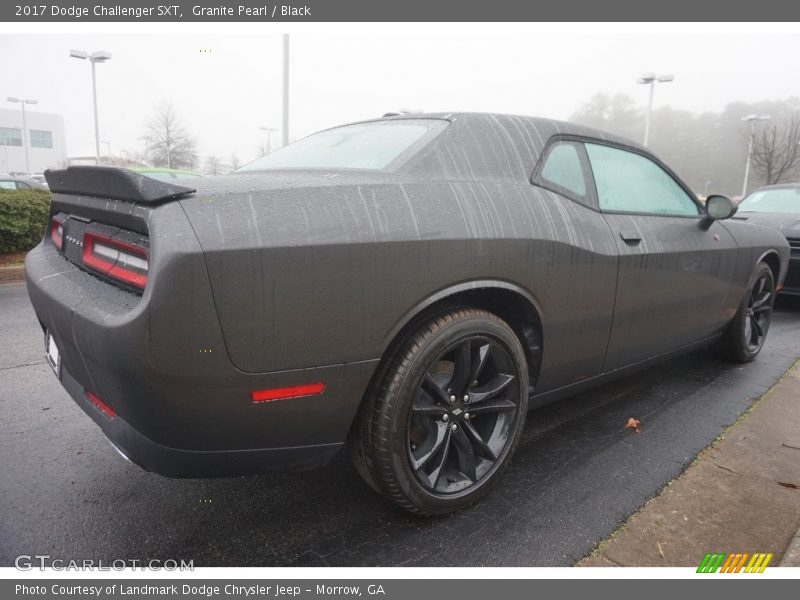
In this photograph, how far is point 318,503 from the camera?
2111 mm

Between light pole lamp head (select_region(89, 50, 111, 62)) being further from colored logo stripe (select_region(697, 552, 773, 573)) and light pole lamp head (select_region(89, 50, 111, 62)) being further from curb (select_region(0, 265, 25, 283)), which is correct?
colored logo stripe (select_region(697, 552, 773, 573))

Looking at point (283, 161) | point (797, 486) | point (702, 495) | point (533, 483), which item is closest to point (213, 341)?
point (283, 161)

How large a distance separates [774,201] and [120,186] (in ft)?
28.4

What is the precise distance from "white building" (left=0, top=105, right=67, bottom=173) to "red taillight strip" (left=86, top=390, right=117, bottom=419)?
248 ft

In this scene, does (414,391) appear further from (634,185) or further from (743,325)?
(743,325)

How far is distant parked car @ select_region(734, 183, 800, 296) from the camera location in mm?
6031

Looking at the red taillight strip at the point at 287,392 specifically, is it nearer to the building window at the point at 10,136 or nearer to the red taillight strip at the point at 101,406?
the red taillight strip at the point at 101,406

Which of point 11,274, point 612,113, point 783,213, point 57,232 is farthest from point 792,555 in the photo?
point 612,113

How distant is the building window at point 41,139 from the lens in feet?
225

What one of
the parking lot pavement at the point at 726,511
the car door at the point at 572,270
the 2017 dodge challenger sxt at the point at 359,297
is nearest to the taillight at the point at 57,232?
the 2017 dodge challenger sxt at the point at 359,297

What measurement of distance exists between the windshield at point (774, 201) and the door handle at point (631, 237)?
607cm

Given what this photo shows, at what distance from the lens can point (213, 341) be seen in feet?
4.72

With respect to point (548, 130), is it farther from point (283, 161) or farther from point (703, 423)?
point (703, 423)
